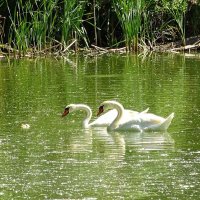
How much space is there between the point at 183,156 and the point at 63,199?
2478mm

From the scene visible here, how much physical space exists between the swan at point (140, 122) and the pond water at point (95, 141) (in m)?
0.13

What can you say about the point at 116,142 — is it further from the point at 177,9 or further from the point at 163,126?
the point at 177,9

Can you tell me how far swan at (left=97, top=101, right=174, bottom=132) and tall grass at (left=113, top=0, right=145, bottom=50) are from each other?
1268cm

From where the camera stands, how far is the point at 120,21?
90.9ft

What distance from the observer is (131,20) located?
2708cm

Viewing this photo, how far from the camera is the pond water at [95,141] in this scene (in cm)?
1026

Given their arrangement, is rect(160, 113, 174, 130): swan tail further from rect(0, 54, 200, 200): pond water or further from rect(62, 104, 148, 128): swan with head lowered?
rect(62, 104, 148, 128): swan with head lowered

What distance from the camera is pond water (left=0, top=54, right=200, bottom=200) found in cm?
1026

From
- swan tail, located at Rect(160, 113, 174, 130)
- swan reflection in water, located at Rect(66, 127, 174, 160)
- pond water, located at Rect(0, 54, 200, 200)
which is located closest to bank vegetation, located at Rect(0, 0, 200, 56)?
pond water, located at Rect(0, 54, 200, 200)

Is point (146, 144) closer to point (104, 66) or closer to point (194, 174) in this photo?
point (194, 174)

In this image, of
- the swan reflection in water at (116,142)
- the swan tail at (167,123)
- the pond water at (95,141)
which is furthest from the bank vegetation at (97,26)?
the swan tail at (167,123)

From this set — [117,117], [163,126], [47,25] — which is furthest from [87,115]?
[47,25]

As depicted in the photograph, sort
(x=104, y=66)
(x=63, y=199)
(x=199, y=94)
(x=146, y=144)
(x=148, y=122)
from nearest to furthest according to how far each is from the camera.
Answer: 1. (x=63, y=199)
2. (x=146, y=144)
3. (x=148, y=122)
4. (x=199, y=94)
5. (x=104, y=66)

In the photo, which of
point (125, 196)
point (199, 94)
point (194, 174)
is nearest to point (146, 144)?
point (194, 174)
